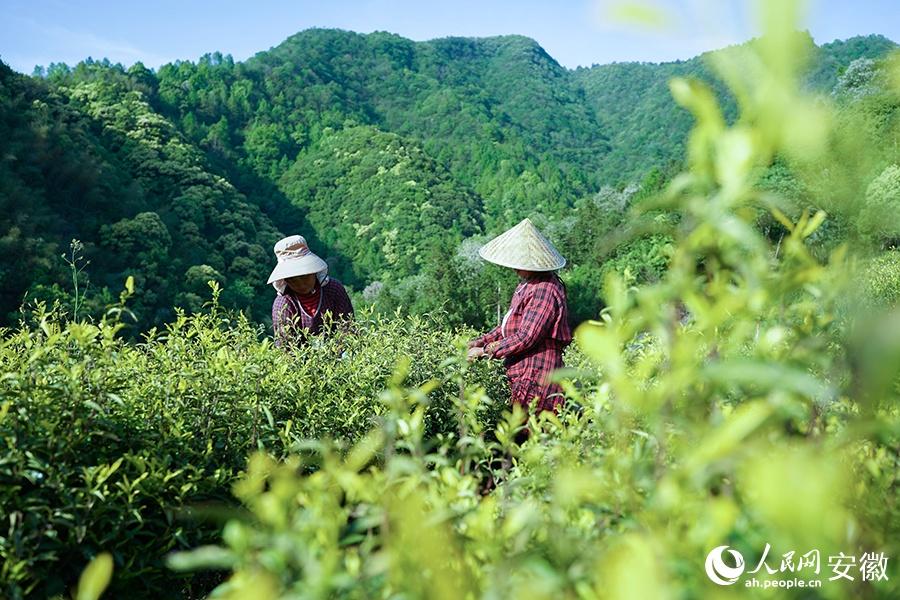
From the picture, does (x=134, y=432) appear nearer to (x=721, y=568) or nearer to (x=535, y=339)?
(x=721, y=568)

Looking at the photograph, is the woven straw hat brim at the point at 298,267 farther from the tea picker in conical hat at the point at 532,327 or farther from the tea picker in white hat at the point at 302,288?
the tea picker in conical hat at the point at 532,327

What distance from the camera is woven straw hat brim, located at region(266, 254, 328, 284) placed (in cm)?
411

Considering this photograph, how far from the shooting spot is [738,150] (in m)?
0.68

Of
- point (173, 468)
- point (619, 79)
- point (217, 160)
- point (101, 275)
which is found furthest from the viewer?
point (619, 79)

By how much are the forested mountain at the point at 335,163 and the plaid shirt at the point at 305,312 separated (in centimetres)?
243

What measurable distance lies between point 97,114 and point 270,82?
34326 mm

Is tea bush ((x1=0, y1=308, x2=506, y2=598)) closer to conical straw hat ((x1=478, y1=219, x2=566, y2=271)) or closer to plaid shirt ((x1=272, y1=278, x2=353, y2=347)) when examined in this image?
plaid shirt ((x1=272, y1=278, x2=353, y2=347))

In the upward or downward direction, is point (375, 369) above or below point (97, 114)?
below

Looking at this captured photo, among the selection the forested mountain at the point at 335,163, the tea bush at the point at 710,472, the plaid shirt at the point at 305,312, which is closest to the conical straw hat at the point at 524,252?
the plaid shirt at the point at 305,312

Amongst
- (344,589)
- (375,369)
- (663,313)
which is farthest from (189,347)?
(663,313)

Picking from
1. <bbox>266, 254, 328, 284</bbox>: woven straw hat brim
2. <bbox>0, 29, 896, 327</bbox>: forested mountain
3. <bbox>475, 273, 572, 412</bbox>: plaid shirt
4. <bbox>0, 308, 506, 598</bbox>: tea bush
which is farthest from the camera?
<bbox>0, 29, 896, 327</bbox>: forested mountain

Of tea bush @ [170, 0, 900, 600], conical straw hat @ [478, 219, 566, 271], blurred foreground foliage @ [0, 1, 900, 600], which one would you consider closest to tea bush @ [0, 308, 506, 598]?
blurred foreground foliage @ [0, 1, 900, 600]

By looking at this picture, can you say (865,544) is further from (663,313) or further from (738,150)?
(738,150)

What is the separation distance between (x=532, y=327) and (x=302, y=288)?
1505 millimetres
